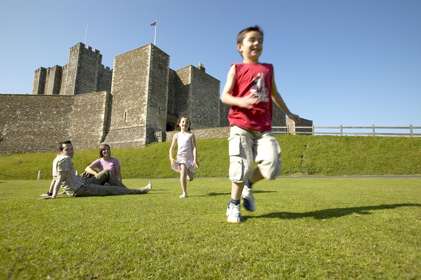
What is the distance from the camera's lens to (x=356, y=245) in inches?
86.6

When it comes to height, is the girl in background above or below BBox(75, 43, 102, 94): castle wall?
below

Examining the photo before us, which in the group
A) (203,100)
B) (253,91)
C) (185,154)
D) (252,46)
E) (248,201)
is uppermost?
(203,100)

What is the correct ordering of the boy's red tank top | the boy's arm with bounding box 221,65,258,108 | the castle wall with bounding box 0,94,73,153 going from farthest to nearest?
the castle wall with bounding box 0,94,73,153 < the boy's red tank top < the boy's arm with bounding box 221,65,258,108

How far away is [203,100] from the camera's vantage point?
37594 millimetres

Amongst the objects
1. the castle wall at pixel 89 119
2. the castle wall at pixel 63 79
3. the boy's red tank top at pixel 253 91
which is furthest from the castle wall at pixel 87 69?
the boy's red tank top at pixel 253 91

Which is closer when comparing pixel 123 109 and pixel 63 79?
pixel 123 109

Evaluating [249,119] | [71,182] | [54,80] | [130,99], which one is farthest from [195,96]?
[249,119]

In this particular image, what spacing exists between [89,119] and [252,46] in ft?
108

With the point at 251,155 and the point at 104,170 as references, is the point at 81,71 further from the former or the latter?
the point at 251,155

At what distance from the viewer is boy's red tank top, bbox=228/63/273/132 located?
347 centimetres

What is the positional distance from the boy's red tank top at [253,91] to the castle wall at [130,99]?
25.9 metres

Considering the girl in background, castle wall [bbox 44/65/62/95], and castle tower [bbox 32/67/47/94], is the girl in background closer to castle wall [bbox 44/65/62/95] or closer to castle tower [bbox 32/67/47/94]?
castle wall [bbox 44/65/62/95]

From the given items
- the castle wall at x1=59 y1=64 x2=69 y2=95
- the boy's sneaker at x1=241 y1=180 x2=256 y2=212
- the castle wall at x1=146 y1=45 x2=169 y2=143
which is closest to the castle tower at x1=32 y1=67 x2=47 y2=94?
the castle wall at x1=59 y1=64 x2=69 y2=95

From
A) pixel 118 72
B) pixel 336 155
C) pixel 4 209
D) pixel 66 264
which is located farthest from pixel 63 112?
pixel 66 264
